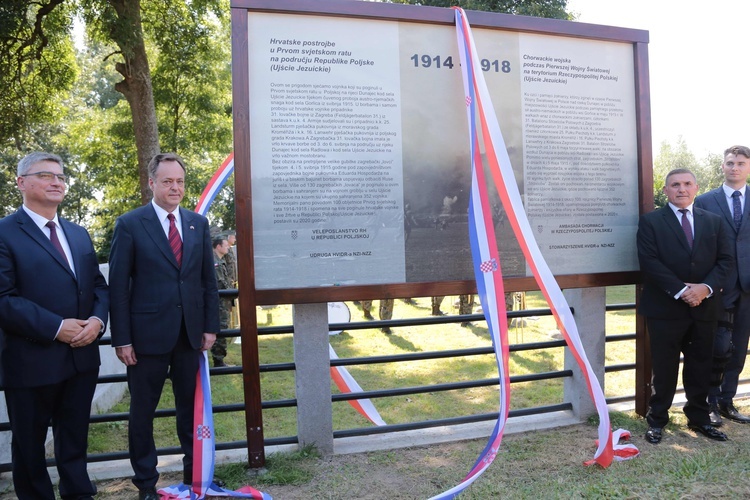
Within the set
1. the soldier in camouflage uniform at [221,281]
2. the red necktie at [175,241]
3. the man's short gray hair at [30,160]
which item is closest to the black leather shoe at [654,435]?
the red necktie at [175,241]

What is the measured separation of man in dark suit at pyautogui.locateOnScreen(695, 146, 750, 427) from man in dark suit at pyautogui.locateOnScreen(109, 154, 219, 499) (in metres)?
4.02

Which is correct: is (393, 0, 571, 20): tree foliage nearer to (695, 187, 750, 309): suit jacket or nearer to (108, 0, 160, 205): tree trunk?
(108, 0, 160, 205): tree trunk

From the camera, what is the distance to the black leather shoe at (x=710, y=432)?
422cm

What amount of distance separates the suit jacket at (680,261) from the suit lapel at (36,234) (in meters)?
4.01

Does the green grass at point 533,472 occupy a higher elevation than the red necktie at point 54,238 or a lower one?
lower

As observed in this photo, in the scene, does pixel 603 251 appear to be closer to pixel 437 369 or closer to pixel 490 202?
pixel 490 202

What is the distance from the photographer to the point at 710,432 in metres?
4.26

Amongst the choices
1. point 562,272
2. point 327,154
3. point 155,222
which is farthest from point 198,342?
point 562,272

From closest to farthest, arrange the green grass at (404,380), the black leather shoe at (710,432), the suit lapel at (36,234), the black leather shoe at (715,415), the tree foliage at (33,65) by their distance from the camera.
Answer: the suit lapel at (36,234) → the black leather shoe at (710,432) → the black leather shoe at (715,415) → the green grass at (404,380) → the tree foliage at (33,65)

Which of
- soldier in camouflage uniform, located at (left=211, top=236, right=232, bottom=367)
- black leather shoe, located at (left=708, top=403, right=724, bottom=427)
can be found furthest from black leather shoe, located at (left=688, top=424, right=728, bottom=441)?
soldier in camouflage uniform, located at (left=211, top=236, right=232, bottom=367)

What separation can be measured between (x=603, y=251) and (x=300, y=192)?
2516mm

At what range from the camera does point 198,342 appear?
3.40 m

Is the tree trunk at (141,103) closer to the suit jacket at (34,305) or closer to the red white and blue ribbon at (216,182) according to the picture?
the red white and blue ribbon at (216,182)

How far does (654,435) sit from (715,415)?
77 centimetres
